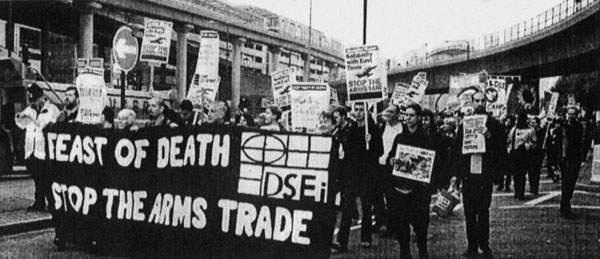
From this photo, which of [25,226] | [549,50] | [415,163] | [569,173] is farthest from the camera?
[549,50]

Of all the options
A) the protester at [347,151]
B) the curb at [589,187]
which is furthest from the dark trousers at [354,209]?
the curb at [589,187]

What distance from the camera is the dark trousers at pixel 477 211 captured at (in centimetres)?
877

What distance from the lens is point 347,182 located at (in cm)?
945

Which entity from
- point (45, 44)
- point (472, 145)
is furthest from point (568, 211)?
point (45, 44)

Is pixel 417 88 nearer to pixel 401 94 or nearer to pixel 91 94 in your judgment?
pixel 401 94

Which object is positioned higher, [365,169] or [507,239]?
[365,169]

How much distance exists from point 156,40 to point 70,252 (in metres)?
6.77

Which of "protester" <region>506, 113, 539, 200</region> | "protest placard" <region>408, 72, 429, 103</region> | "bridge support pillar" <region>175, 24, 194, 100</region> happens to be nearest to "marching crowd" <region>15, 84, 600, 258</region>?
"protester" <region>506, 113, 539, 200</region>

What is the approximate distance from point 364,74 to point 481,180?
112 inches

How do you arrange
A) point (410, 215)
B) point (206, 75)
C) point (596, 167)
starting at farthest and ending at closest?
point (206, 75)
point (596, 167)
point (410, 215)

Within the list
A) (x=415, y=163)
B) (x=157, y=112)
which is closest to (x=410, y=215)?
(x=415, y=163)

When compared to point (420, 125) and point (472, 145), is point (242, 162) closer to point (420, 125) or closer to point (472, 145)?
point (420, 125)

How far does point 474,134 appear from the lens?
890 cm

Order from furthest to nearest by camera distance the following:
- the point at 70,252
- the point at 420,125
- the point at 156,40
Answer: the point at 156,40, the point at 70,252, the point at 420,125
